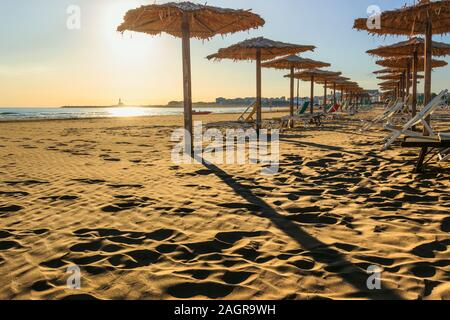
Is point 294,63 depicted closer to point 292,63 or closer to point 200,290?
point 292,63

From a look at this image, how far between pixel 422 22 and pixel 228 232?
24.9ft

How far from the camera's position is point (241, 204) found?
359 cm

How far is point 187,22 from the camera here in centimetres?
694

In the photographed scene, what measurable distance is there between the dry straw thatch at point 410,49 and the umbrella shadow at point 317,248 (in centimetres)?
860

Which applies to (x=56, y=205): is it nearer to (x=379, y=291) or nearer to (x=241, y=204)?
(x=241, y=204)

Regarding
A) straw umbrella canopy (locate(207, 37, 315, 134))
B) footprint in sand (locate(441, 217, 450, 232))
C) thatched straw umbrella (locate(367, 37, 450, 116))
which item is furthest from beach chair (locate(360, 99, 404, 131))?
footprint in sand (locate(441, 217, 450, 232))

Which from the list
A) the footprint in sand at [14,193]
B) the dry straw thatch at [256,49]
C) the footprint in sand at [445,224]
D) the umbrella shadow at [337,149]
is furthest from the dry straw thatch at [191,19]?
the footprint in sand at [445,224]

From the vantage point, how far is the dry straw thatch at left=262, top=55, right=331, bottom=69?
12555 millimetres

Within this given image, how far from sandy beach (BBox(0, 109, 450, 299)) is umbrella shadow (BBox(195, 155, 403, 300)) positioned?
0.04 feet

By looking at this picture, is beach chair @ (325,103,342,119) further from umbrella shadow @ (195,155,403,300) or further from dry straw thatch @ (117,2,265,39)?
umbrella shadow @ (195,155,403,300)

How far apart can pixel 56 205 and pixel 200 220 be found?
170 cm

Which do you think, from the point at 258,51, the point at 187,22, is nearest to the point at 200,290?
the point at 187,22

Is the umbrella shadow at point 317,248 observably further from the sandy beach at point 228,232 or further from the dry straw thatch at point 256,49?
the dry straw thatch at point 256,49

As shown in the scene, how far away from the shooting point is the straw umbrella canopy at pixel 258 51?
33.2 ft
